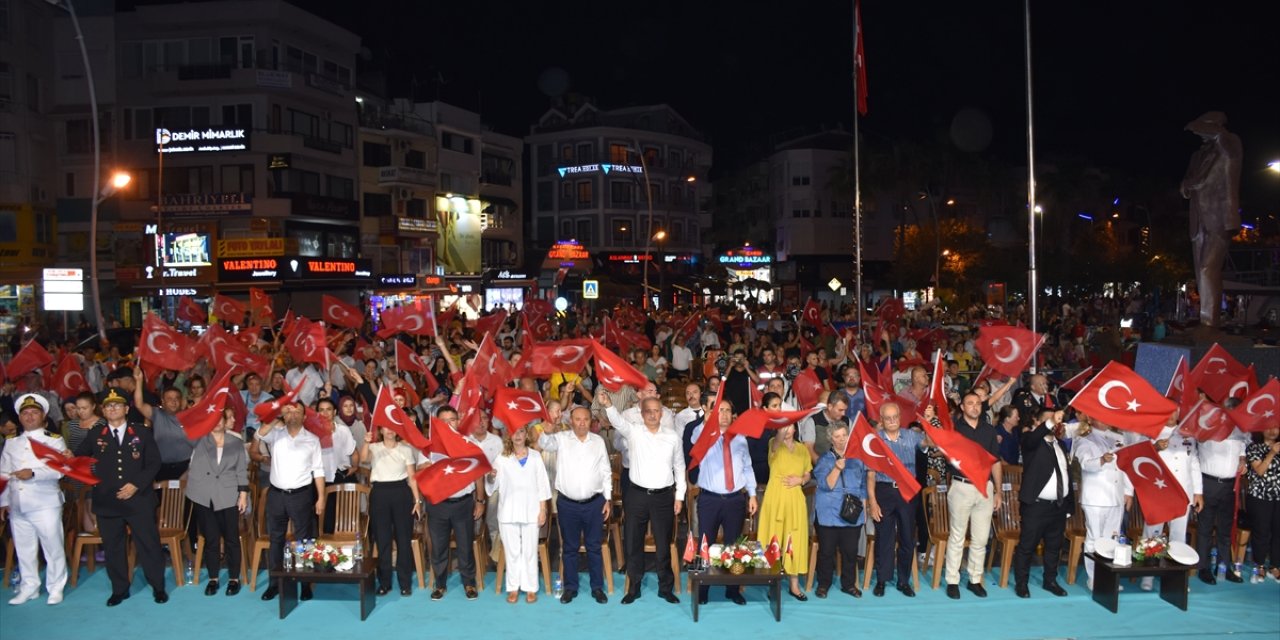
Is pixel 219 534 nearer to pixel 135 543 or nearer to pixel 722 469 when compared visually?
pixel 135 543

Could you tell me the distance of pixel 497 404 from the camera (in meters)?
10.0

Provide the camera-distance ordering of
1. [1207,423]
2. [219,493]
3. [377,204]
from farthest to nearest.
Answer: [377,204], [1207,423], [219,493]

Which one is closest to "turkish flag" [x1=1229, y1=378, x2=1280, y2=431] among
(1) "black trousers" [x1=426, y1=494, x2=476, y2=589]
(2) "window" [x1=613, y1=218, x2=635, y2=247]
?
(1) "black trousers" [x1=426, y1=494, x2=476, y2=589]

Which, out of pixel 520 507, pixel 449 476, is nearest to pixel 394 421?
pixel 449 476

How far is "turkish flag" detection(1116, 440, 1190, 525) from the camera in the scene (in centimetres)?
940

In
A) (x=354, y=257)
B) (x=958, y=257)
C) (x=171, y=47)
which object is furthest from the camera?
(x=958, y=257)

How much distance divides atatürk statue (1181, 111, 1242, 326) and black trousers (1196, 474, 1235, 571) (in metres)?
5.80

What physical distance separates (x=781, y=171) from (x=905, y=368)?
60107mm

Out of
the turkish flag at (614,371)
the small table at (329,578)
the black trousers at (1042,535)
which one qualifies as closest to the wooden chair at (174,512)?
the small table at (329,578)

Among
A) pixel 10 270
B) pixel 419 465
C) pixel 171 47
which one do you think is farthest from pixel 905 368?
pixel 171 47

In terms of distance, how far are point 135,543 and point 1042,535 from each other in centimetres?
849

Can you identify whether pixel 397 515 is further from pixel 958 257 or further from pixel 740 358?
pixel 958 257

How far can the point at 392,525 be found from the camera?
32.4ft

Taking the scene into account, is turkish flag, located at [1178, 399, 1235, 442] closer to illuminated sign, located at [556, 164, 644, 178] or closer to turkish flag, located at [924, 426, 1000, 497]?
turkish flag, located at [924, 426, 1000, 497]
